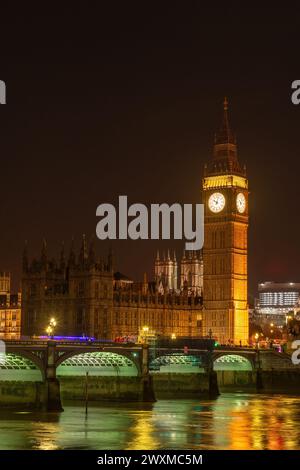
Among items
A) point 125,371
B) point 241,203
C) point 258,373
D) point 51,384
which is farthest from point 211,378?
point 241,203

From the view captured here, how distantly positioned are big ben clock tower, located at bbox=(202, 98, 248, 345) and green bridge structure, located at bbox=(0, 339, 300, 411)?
80.8 feet

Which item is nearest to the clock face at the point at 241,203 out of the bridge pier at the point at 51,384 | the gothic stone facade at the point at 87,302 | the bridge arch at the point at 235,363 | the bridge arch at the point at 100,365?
the gothic stone facade at the point at 87,302

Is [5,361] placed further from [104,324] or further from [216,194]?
[216,194]

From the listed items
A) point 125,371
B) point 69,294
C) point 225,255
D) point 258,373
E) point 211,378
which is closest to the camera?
point 125,371

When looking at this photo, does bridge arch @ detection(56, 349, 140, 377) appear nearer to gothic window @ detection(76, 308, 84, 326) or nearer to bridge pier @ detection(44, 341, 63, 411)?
bridge pier @ detection(44, 341, 63, 411)

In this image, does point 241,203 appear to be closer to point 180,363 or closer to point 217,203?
point 217,203

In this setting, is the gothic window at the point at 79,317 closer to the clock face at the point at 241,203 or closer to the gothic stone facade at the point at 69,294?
the gothic stone facade at the point at 69,294

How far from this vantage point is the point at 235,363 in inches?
4259

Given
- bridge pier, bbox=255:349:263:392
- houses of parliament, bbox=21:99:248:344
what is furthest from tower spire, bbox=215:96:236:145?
bridge pier, bbox=255:349:263:392

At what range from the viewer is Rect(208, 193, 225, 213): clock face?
455 feet

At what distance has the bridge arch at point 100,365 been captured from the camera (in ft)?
279

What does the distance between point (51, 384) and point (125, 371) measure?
12039 mm

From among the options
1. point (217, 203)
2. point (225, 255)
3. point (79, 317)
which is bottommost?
point (79, 317)

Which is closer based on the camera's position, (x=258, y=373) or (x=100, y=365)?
(x=100, y=365)
